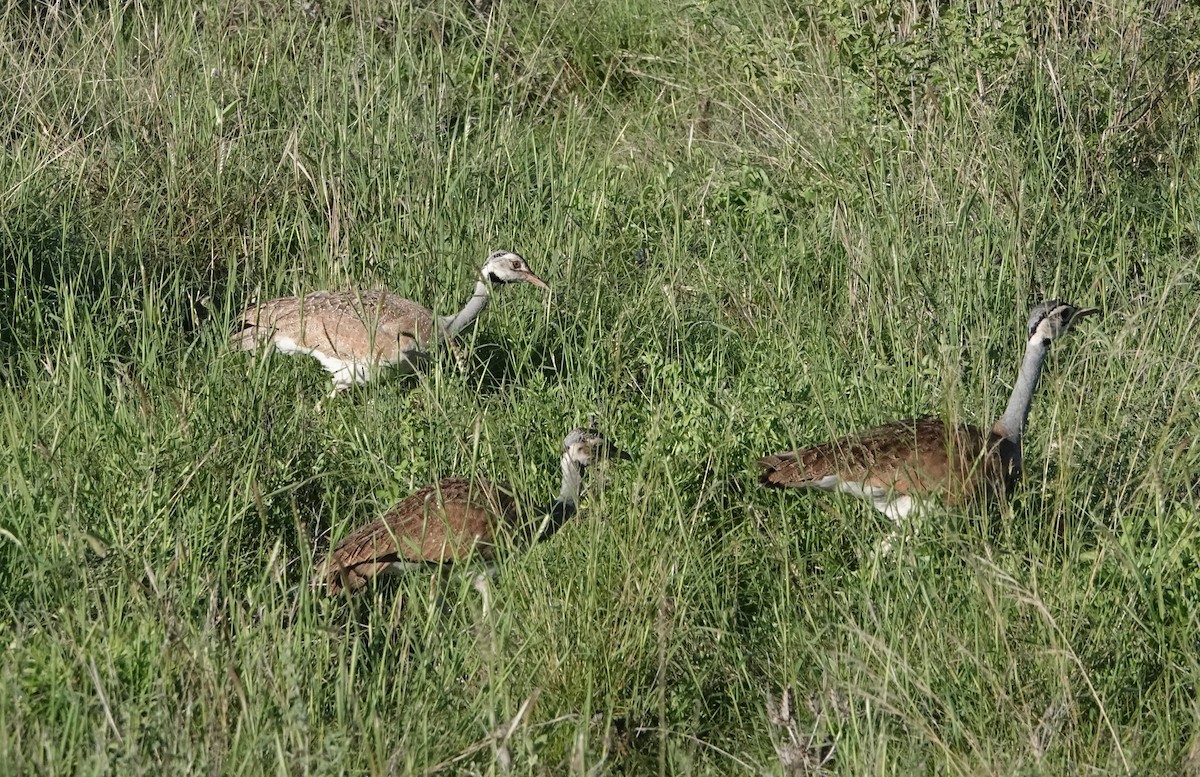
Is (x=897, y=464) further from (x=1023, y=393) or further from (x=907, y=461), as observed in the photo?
(x=1023, y=393)

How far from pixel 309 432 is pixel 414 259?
5.47 feet

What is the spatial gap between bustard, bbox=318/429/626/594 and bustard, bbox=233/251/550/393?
1253 millimetres

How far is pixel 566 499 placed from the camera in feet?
16.3

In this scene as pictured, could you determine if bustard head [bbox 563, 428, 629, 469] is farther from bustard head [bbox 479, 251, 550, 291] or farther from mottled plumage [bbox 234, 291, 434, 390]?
bustard head [bbox 479, 251, 550, 291]

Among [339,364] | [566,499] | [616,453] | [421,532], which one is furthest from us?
[339,364]

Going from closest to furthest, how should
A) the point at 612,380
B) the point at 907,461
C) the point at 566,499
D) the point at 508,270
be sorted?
the point at 907,461 → the point at 566,499 → the point at 612,380 → the point at 508,270

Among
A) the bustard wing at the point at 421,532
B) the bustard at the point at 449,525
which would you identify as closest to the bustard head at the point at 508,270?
the bustard at the point at 449,525

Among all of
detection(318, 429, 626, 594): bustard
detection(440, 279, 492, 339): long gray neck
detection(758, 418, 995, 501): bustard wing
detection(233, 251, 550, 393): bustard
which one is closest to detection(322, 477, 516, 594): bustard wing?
detection(318, 429, 626, 594): bustard

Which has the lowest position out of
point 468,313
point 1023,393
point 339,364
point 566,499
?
point 339,364

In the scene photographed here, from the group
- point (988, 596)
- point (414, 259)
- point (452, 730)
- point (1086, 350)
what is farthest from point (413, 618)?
point (414, 259)

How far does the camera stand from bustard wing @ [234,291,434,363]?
20.3 feet

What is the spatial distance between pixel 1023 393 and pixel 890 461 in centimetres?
62

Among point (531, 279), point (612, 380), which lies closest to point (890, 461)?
point (612, 380)

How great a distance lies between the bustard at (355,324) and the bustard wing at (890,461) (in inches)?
67.2
